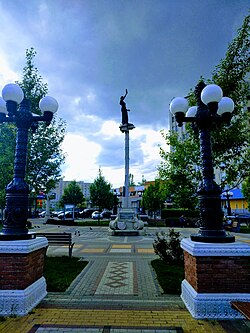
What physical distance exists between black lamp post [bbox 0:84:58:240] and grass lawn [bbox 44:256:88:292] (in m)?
1.74

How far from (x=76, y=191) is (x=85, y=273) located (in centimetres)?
4019

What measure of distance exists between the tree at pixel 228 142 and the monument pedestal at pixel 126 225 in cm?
815

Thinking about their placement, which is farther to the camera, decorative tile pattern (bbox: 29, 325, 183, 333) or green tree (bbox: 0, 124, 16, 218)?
green tree (bbox: 0, 124, 16, 218)

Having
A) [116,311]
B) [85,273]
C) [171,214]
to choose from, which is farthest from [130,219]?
[171,214]

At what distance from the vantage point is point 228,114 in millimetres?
4805

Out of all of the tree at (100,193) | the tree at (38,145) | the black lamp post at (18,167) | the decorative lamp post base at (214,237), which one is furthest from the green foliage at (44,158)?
the tree at (100,193)

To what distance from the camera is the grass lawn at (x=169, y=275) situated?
213 inches

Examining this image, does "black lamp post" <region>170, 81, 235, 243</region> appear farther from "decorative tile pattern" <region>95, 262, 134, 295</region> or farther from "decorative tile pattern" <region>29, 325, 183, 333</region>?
"decorative tile pattern" <region>95, 262, 134, 295</region>

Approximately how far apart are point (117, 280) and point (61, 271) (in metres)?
1.89

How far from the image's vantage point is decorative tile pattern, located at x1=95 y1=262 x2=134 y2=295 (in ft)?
17.3

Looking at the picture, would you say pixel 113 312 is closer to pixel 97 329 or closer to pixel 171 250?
pixel 97 329

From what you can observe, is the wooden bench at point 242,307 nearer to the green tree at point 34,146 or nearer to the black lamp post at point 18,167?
the black lamp post at point 18,167

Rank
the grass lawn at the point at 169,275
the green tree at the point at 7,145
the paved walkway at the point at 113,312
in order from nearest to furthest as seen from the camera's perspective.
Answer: the paved walkway at the point at 113,312 < the grass lawn at the point at 169,275 < the green tree at the point at 7,145

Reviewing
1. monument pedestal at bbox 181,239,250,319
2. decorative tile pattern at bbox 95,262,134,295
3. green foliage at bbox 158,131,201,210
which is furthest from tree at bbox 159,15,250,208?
monument pedestal at bbox 181,239,250,319
